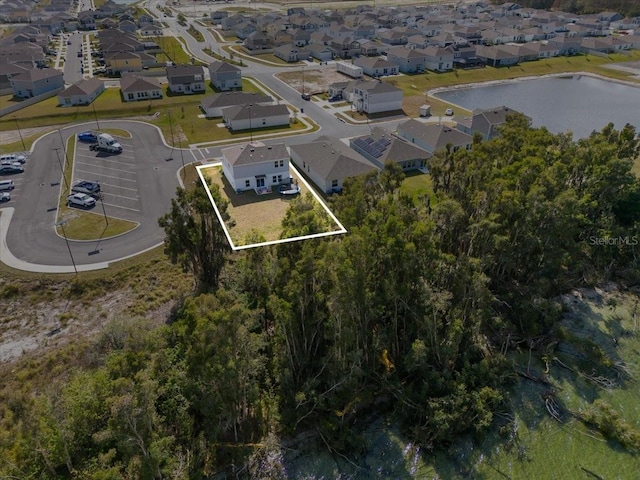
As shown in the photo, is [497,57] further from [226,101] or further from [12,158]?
[12,158]

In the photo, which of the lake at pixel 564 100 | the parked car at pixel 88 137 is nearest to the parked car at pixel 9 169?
the parked car at pixel 88 137

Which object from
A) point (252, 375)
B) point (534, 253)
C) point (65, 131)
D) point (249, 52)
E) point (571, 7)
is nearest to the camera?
point (252, 375)

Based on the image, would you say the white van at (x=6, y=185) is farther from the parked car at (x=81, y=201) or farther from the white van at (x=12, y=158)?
the parked car at (x=81, y=201)

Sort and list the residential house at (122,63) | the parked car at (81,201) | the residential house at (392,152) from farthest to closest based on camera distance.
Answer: the residential house at (122,63) < the residential house at (392,152) < the parked car at (81,201)

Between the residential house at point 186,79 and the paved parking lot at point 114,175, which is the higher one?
the residential house at point 186,79

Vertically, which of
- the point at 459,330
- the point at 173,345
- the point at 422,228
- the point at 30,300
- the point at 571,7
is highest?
the point at 571,7

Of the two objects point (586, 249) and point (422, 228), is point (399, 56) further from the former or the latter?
point (422, 228)

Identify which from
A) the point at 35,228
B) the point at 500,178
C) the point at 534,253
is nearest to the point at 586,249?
the point at 534,253
